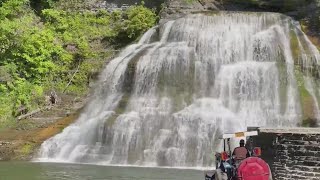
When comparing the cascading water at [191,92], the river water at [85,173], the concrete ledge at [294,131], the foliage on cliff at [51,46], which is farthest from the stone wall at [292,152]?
the foliage on cliff at [51,46]

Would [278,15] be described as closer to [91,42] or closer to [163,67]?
[163,67]

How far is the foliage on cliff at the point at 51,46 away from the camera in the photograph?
84.0 ft

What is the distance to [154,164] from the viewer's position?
1866cm

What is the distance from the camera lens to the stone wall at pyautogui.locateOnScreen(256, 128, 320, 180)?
9.84 m

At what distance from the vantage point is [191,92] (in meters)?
22.6

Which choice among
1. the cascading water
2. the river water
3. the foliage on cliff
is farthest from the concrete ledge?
the foliage on cliff

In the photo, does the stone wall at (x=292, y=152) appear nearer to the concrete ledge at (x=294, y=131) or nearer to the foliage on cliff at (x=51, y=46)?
the concrete ledge at (x=294, y=131)

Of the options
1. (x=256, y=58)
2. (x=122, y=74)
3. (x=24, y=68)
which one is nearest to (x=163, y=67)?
(x=122, y=74)

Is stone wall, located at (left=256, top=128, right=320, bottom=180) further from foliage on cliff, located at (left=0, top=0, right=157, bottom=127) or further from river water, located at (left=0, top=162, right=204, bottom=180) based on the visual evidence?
foliage on cliff, located at (left=0, top=0, right=157, bottom=127)

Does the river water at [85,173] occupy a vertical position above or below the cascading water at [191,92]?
below

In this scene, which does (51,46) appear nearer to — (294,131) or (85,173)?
(85,173)

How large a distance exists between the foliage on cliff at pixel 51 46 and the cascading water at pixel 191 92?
2360 millimetres

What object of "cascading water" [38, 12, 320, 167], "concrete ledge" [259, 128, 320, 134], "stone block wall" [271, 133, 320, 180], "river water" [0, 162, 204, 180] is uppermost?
"cascading water" [38, 12, 320, 167]

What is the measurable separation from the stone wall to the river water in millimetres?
4819
